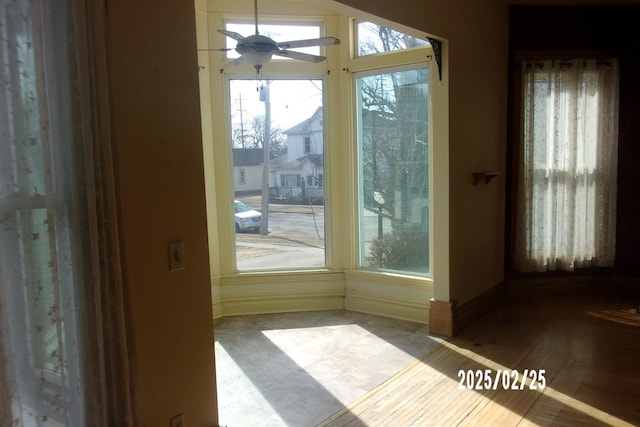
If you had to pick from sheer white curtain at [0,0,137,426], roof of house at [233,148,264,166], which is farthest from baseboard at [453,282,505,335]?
sheer white curtain at [0,0,137,426]

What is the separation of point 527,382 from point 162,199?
2.39 metres

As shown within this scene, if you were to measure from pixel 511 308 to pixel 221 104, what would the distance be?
10.7ft

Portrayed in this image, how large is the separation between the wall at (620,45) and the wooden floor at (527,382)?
98 cm

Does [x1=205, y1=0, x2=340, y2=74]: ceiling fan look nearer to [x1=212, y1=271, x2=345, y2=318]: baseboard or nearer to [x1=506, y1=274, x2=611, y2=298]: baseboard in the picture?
[x1=212, y1=271, x2=345, y2=318]: baseboard

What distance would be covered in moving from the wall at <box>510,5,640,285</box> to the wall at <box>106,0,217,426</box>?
377 cm

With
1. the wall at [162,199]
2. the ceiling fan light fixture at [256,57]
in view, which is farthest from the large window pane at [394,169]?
the wall at [162,199]

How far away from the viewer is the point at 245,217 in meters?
4.43

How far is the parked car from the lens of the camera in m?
4.41

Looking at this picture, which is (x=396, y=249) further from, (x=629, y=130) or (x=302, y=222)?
(x=629, y=130)

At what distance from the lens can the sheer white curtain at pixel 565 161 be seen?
4.50m

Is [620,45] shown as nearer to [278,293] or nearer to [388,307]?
[388,307]

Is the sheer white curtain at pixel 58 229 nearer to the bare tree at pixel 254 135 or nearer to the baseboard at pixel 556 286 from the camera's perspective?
the bare tree at pixel 254 135

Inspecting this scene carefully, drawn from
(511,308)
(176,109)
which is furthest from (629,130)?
(176,109)

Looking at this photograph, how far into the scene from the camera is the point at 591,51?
15.0 ft
